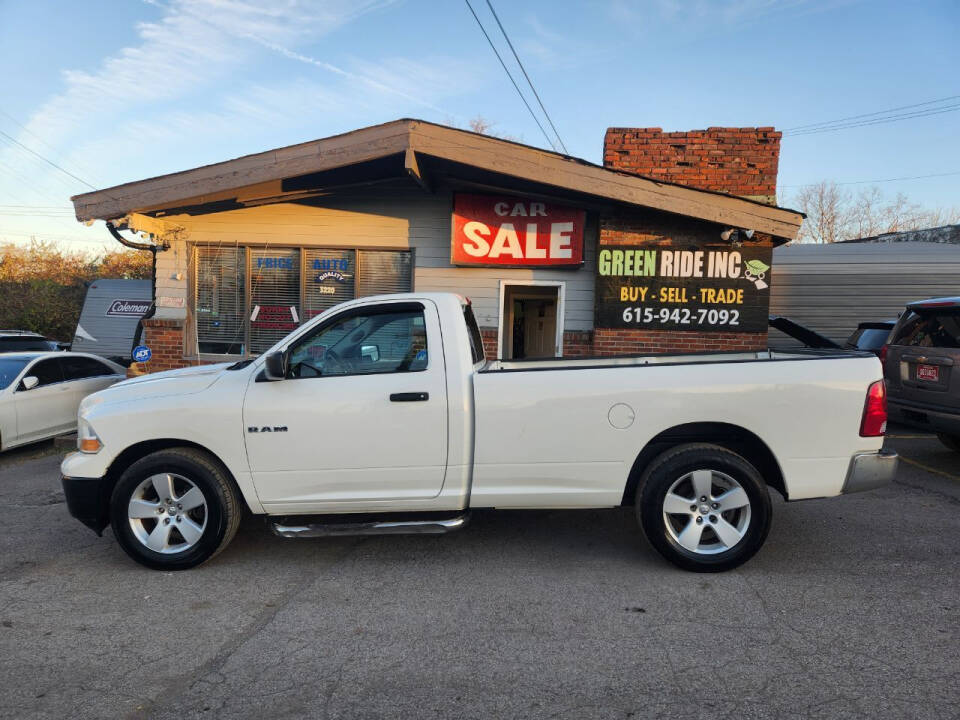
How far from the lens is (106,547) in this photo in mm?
4605

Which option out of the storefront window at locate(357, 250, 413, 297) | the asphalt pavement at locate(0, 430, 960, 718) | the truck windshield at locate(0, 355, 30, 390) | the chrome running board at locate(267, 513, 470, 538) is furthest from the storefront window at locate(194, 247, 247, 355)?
the chrome running board at locate(267, 513, 470, 538)

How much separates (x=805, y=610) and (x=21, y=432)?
8.93 meters

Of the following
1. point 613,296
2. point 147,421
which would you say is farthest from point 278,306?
point 147,421

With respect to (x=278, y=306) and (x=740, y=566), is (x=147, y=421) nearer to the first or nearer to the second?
(x=740, y=566)

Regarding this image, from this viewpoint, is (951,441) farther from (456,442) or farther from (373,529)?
(373,529)

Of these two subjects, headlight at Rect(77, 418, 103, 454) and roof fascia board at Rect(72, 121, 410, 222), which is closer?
headlight at Rect(77, 418, 103, 454)

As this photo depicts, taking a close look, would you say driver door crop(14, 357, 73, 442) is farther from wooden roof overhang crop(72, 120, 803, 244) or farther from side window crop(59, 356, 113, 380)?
wooden roof overhang crop(72, 120, 803, 244)

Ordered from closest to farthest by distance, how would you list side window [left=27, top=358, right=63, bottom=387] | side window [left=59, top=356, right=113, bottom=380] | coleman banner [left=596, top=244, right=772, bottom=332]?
side window [left=27, top=358, right=63, bottom=387] < side window [left=59, top=356, right=113, bottom=380] < coleman banner [left=596, top=244, right=772, bottom=332]

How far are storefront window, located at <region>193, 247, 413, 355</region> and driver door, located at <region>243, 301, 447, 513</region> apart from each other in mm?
5701

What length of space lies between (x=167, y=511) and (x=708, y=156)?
9364 mm

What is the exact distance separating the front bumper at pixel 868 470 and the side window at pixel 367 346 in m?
2.87

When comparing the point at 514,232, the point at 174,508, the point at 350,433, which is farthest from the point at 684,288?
the point at 174,508

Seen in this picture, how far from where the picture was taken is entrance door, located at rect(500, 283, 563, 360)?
9.62m

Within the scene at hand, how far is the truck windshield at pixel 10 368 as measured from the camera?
311 inches
